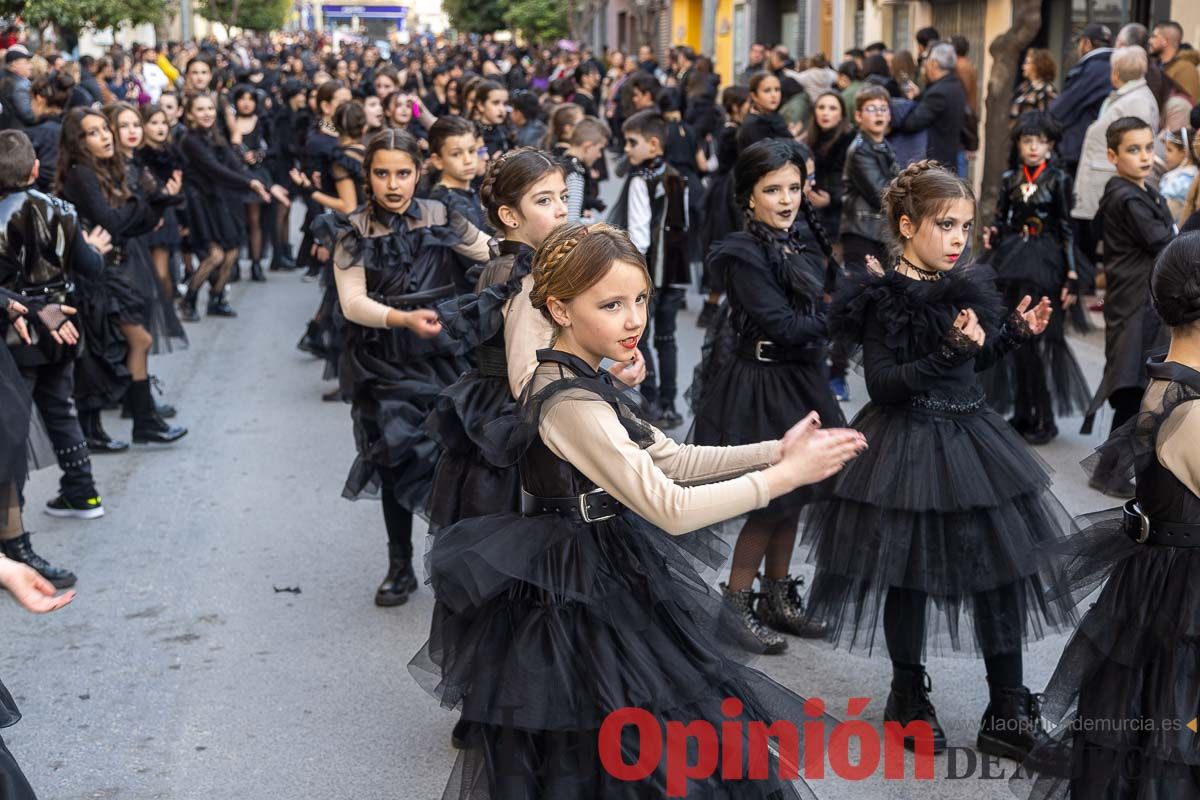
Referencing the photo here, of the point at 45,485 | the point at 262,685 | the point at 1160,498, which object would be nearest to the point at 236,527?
the point at 45,485

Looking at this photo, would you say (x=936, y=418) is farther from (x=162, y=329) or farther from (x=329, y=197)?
(x=329, y=197)

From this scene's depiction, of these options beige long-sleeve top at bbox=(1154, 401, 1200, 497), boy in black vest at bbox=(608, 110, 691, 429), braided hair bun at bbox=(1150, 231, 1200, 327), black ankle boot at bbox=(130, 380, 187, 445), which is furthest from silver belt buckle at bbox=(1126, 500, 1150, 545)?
black ankle boot at bbox=(130, 380, 187, 445)

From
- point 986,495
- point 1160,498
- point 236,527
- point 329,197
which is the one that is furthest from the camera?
point 329,197

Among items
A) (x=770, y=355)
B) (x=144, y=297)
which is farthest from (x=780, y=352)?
(x=144, y=297)

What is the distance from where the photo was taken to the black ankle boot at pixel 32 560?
21.5ft

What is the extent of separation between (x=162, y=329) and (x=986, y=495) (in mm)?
6659

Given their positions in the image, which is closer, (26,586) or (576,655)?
(26,586)

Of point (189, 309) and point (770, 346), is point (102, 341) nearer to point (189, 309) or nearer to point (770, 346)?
point (770, 346)

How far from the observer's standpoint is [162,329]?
9.74m

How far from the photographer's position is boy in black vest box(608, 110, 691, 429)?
29.9 feet

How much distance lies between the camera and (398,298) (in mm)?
5969

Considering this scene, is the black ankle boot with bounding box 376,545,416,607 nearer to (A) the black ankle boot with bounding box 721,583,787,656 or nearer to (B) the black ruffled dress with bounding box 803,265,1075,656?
(A) the black ankle boot with bounding box 721,583,787,656

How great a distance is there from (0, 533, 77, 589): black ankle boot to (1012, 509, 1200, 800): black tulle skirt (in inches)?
176

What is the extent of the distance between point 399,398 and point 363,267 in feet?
1.87
